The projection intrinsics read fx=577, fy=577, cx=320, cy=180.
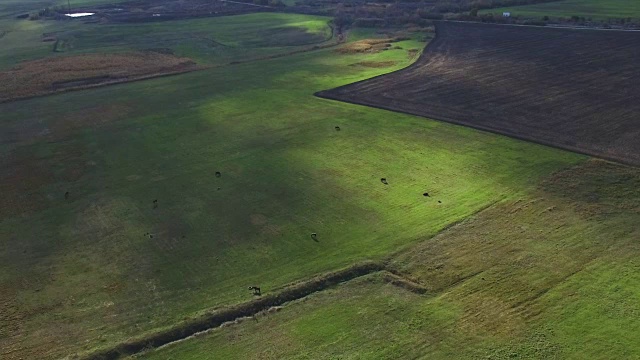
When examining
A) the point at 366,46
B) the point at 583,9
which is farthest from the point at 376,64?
the point at 583,9

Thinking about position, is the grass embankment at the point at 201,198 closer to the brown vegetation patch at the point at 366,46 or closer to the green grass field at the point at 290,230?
the green grass field at the point at 290,230

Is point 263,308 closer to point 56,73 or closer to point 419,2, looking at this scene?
point 56,73

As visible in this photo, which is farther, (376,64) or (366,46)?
(366,46)

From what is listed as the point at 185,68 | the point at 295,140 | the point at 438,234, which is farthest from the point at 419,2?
the point at 438,234

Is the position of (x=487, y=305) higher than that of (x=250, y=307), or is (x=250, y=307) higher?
(x=487, y=305)

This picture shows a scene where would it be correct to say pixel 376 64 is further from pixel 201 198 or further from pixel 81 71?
pixel 201 198

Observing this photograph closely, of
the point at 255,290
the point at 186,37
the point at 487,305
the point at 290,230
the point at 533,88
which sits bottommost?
the point at 255,290

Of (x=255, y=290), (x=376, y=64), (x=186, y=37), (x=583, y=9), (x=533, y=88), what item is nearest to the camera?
(x=255, y=290)
